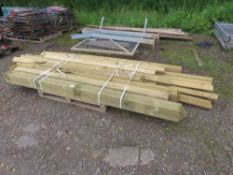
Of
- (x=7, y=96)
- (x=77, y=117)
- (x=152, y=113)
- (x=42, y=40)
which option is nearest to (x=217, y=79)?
(x=152, y=113)

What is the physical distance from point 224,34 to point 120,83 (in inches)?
118

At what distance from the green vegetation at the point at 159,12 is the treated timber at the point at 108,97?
12.3 feet

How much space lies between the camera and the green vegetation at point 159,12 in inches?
219

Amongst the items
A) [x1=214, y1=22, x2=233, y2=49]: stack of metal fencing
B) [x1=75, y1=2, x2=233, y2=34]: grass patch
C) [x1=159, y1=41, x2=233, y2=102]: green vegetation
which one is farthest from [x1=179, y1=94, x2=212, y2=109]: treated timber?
[x1=75, y1=2, x2=233, y2=34]: grass patch

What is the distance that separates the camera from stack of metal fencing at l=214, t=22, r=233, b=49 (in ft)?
14.2

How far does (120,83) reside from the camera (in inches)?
112

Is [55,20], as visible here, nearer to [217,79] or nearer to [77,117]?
[77,117]

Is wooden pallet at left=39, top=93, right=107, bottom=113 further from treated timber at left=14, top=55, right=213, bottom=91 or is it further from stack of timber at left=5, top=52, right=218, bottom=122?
treated timber at left=14, top=55, right=213, bottom=91

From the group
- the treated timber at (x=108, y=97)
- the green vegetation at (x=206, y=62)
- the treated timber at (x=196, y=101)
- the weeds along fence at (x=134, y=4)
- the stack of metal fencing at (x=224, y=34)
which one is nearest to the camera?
the treated timber at (x=108, y=97)

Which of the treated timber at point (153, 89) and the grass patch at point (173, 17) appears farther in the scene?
the grass patch at point (173, 17)

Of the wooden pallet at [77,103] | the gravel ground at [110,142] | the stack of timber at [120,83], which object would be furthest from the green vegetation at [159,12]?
the wooden pallet at [77,103]

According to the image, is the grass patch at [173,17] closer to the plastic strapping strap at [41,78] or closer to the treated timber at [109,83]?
the plastic strapping strap at [41,78]

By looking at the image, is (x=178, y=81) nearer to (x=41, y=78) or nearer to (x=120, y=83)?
(x=120, y=83)

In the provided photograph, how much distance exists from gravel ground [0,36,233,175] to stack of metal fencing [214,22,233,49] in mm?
2002
